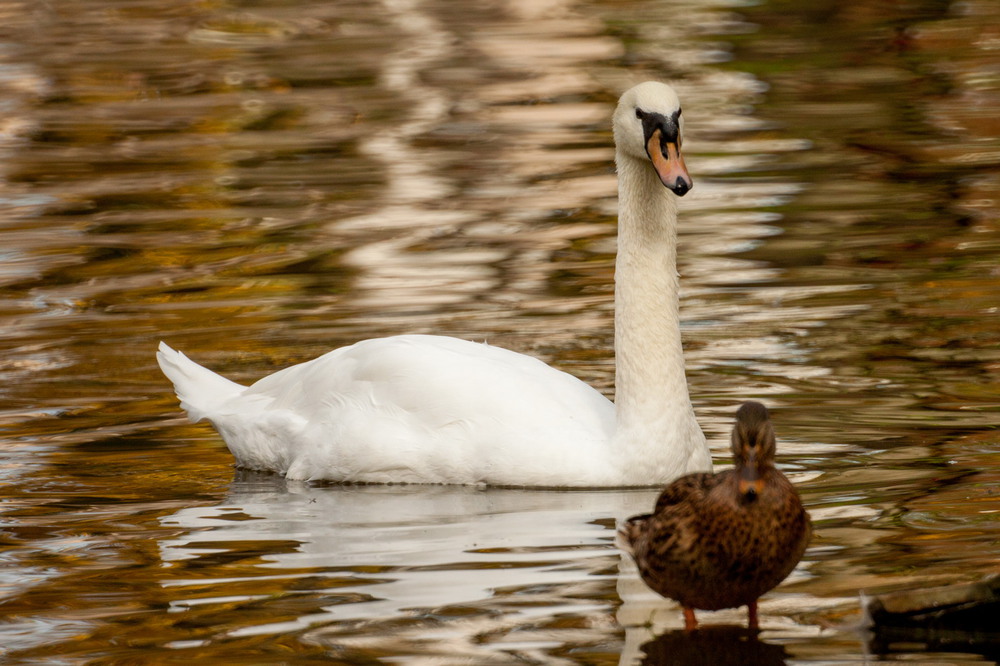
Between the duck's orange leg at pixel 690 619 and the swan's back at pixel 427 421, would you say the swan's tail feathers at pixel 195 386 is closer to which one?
the swan's back at pixel 427 421

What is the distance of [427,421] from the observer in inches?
351

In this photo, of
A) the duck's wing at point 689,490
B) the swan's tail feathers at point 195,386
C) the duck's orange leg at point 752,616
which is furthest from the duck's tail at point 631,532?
the swan's tail feathers at point 195,386

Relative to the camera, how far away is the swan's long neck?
8633mm

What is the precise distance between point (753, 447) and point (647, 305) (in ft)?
9.82

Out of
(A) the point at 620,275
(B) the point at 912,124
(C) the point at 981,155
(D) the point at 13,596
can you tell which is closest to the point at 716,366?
(A) the point at 620,275

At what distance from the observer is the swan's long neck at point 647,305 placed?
340 inches

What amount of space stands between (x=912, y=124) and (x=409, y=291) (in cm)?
814

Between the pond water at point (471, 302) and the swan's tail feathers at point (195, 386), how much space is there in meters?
0.26

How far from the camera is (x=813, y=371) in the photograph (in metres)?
10.6

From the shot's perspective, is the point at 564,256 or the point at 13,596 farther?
the point at 564,256

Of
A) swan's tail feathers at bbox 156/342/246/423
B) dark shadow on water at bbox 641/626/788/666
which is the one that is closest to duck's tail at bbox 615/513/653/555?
dark shadow on water at bbox 641/626/788/666

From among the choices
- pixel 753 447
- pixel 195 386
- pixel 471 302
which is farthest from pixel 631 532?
pixel 471 302

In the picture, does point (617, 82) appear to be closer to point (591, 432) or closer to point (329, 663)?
point (591, 432)

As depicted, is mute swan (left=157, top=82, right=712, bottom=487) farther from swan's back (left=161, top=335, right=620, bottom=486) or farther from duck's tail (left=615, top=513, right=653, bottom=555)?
duck's tail (left=615, top=513, right=653, bottom=555)
